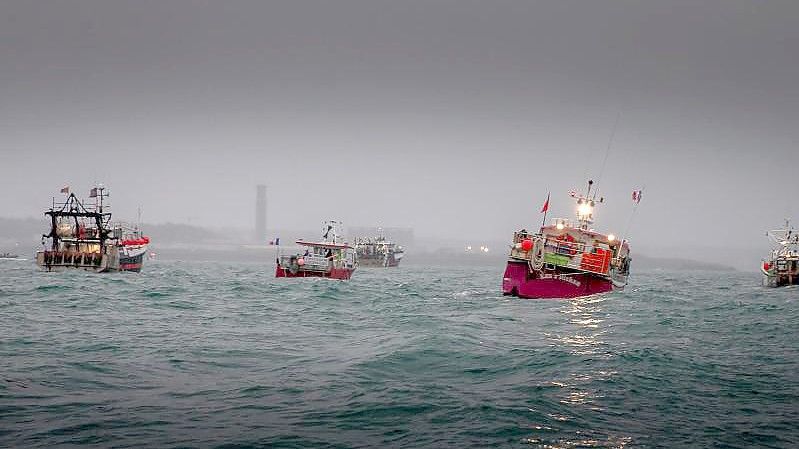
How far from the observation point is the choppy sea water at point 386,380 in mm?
13398

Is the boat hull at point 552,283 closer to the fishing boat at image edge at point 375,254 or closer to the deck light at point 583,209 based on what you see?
the deck light at point 583,209

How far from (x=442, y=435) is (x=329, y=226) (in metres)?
67.2

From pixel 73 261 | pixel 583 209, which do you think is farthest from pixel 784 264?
pixel 73 261

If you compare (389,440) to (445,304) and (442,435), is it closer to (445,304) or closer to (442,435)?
(442,435)

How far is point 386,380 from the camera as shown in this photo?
18.7 meters

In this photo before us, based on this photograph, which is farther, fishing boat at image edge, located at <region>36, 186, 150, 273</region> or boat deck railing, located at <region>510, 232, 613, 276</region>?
fishing boat at image edge, located at <region>36, 186, 150, 273</region>

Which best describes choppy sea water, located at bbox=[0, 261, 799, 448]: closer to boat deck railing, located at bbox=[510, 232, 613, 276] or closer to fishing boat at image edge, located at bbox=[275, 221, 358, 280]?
boat deck railing, located at bbox=[510, 232, 613, 276]

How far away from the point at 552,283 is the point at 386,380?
34102mm

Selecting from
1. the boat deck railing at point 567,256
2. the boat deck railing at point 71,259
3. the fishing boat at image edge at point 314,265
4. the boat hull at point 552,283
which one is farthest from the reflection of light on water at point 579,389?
the boat deck railing at point 71,259

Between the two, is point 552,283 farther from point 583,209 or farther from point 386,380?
point 386,380

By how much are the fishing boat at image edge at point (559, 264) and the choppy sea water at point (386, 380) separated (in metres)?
13.4

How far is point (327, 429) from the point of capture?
1359cm

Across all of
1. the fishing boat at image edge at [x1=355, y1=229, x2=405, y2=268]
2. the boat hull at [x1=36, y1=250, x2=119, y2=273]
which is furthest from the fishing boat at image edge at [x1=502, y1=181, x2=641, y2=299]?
the fishing boat at image edge at [x1=355, y1=229, x2=405, y2=268]

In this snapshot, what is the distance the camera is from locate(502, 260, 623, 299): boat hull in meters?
50.4
